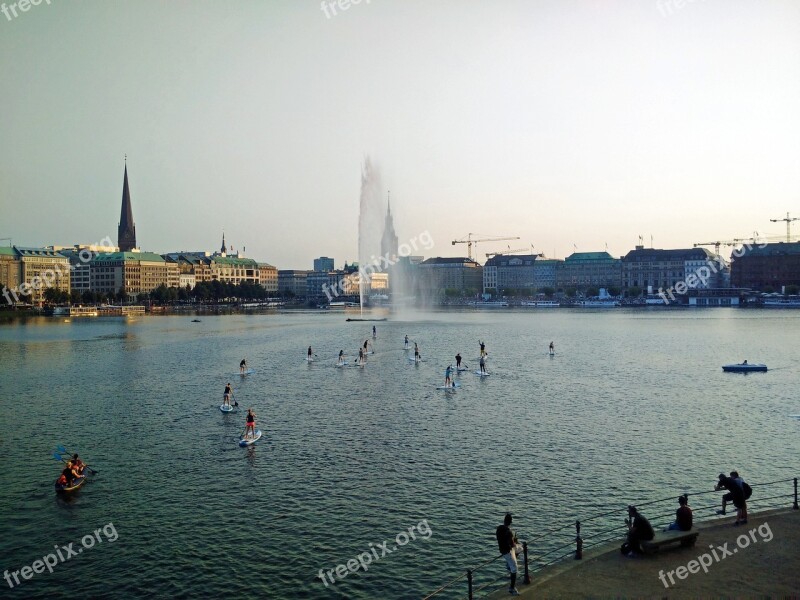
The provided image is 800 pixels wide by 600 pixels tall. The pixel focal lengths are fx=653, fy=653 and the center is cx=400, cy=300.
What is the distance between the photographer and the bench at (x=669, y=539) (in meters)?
14.3

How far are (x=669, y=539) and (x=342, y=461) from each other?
15188 millimetres

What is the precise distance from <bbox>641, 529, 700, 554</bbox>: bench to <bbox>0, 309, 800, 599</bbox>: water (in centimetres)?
504

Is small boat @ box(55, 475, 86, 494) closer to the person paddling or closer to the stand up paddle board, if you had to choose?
the stand up paddle board

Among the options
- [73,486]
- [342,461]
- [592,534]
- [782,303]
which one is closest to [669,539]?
[592,534]

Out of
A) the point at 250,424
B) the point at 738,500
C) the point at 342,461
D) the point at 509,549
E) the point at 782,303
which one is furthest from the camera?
the point at 782,303

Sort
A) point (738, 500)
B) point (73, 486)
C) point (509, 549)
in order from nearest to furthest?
1. point (509, 549)
2. point (738, 500)
3. point (73, 486)

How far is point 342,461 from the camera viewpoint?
88.8ft

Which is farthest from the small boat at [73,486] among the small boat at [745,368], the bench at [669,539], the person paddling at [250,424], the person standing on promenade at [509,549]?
the small boat at [745,368]

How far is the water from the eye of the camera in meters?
18.0

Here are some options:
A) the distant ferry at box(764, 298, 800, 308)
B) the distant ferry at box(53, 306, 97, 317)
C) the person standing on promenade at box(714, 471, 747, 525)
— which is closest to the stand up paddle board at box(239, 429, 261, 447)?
the person standing on promenade at box(714, 471, 747, 525)

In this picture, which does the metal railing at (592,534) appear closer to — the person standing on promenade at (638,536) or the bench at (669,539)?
the bench at (669,539)

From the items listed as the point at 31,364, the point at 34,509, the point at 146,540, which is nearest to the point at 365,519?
the point at 146,540

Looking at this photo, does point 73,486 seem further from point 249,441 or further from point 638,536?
point 638,536

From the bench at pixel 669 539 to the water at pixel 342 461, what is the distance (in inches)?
198
